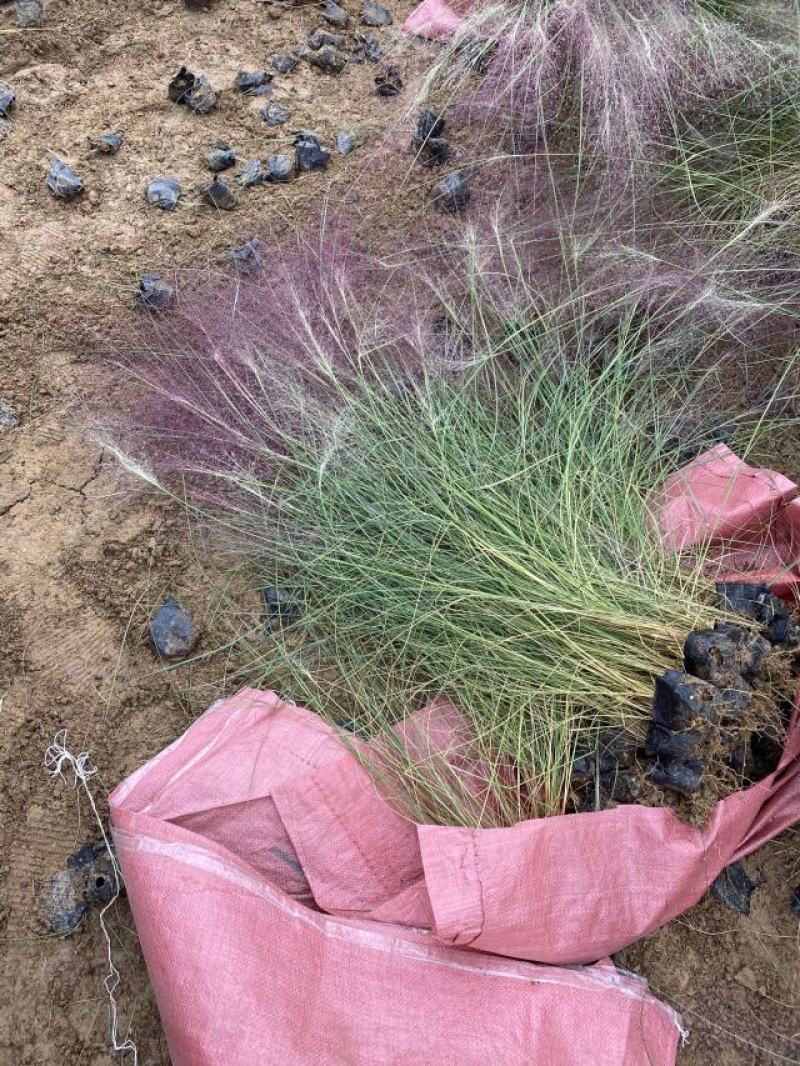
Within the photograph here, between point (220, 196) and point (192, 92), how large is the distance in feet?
1.42

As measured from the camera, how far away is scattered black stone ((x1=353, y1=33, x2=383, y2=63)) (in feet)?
8.16

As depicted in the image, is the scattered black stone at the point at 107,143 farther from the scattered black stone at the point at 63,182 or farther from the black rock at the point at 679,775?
the black rock at the point at 679,775

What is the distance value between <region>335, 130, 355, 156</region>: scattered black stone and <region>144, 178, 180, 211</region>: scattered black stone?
471mm

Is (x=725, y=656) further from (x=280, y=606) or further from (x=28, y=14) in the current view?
(x=28, y=14)

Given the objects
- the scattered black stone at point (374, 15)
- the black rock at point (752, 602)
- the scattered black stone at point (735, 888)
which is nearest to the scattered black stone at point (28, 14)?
the scattered black stone at point (374, 15)

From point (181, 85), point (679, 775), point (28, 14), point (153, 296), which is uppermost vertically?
point (28, 14)

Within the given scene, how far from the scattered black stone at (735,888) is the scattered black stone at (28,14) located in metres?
2.92

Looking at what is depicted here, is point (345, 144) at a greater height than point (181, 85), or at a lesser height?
lesser

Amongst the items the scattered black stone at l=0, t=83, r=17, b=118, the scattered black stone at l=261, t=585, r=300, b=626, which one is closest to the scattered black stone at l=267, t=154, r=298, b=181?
the scattered black stone at l=0, t=83, r=17, b=118

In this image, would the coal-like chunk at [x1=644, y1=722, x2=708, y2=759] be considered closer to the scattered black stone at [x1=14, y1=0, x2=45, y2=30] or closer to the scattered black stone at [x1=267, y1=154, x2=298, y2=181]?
the scattered black stone at [x1=267, y1=154, x2=298, y2=181]

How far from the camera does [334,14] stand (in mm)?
2531

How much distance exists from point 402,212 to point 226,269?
0.50 meters

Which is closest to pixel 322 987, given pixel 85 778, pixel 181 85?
pixel 85 778

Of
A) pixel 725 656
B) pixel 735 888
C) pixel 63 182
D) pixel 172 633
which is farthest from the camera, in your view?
pixel 63 182
